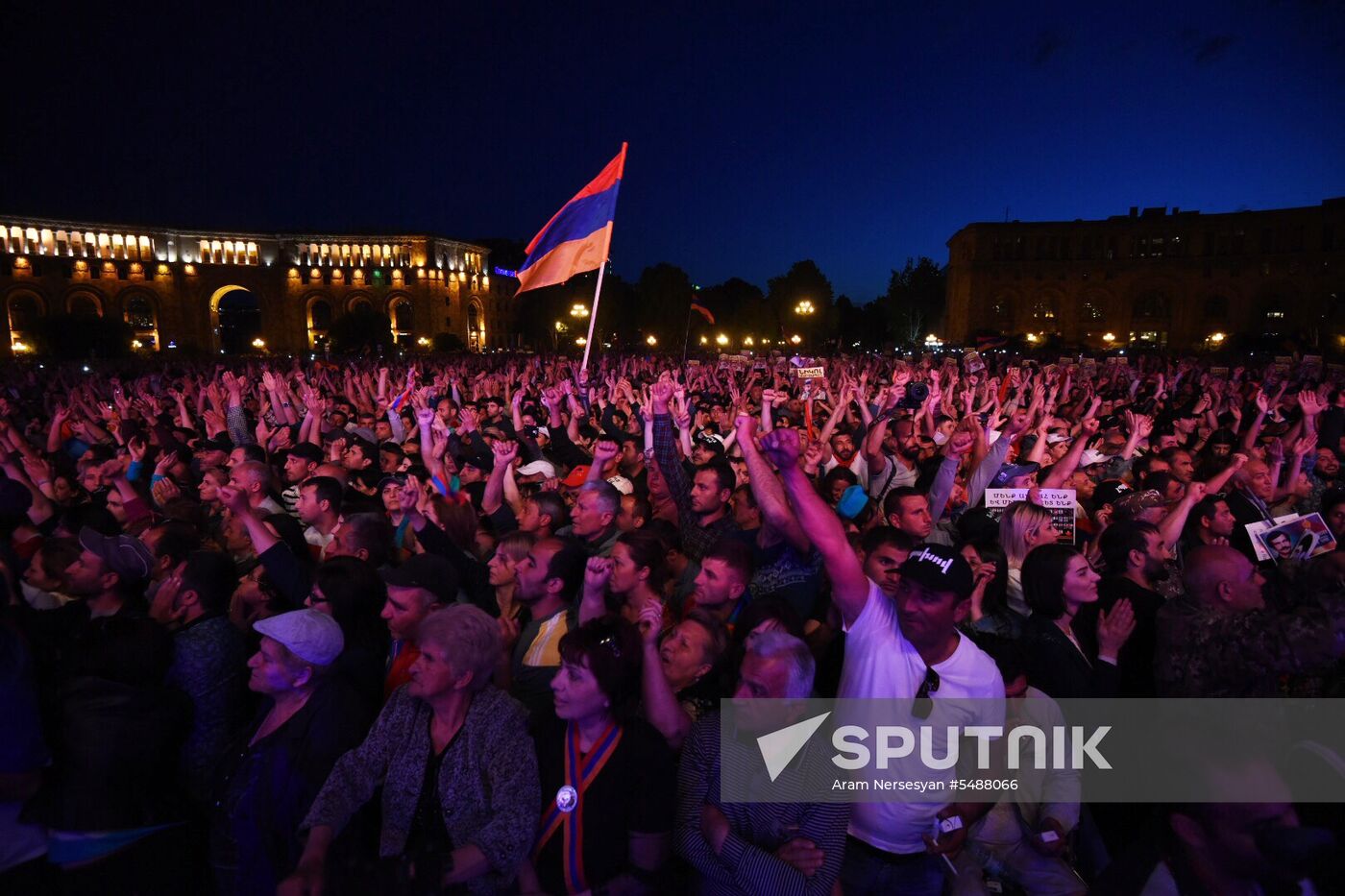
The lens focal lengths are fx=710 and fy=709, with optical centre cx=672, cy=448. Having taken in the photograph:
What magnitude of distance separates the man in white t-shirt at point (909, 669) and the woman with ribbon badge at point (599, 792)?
2.64 ft

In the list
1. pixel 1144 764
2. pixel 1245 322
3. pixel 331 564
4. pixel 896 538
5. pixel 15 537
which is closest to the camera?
pixel 1144 764

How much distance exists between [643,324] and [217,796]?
7703 centimetres

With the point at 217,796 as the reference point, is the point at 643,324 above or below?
above

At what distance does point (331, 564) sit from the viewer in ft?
11.8

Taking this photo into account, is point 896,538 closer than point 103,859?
No

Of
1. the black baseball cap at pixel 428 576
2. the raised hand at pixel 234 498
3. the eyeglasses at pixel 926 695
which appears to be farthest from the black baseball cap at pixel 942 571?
the raised hand at pixel 234 498

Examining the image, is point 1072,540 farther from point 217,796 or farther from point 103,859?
point 103,859

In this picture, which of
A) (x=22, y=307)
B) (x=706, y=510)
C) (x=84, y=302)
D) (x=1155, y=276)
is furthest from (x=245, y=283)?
(x=706, y=510)

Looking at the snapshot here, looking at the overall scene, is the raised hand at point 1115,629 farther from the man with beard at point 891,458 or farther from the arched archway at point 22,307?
the arched archway at point 22,307

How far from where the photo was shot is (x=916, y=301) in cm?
9225

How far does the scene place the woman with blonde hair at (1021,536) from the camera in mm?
4570

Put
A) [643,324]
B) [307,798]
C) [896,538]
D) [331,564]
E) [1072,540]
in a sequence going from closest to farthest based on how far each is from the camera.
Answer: [307,798]
[331,564]
[896,538]
[1072,540]
[643,324]

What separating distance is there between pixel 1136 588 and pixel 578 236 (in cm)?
624

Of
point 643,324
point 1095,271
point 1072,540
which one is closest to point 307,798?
point 1072,540
